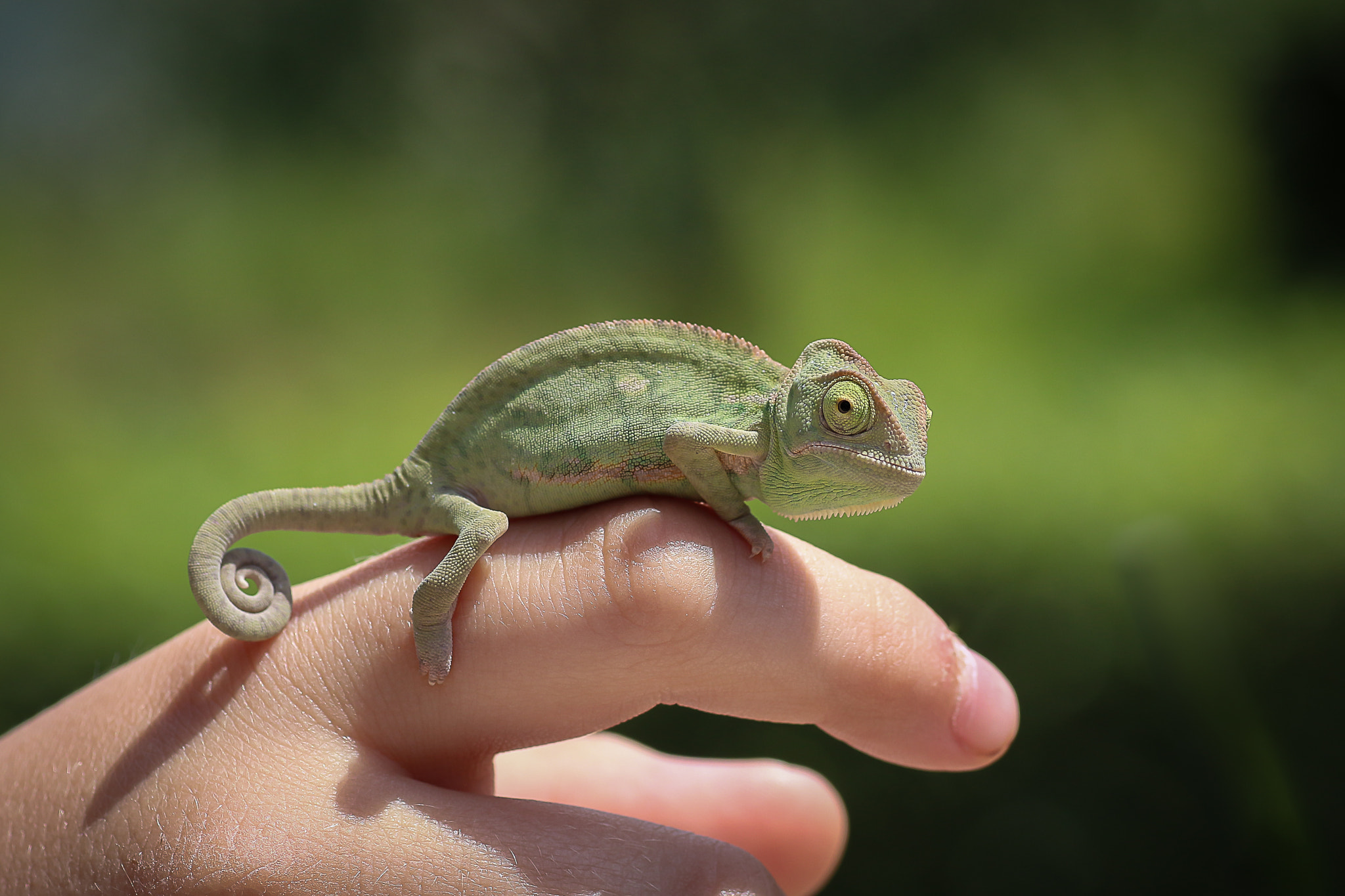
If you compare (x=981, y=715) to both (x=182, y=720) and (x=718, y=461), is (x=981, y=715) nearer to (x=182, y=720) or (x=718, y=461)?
(x=718, y=461)

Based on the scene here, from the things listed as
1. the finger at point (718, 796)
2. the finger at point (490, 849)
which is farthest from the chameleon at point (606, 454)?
the finger at point (718, 796)

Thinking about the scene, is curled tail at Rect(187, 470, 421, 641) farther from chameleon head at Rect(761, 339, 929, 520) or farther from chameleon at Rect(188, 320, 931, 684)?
chameleon head at Rect(761, 339, 929, 520)

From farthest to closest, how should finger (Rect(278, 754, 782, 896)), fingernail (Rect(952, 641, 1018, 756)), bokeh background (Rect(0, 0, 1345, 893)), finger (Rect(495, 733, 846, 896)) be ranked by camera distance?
bokeh background (Rect(0, 0, 1345, 893)) < finger (Rect(495, 733, 846, 896)) < fingernail (Rect(952, 641, 1018, 756)) < finger (Rect(278, 754, 782, 896))

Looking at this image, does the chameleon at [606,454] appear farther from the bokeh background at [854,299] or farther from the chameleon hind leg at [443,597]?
the bokeh background at [854,299]

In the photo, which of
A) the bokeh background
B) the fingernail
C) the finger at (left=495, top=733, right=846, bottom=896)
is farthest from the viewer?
the bokeh background

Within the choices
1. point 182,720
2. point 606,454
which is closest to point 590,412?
point 606,454

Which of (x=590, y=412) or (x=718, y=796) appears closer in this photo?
(x=590, y=412)

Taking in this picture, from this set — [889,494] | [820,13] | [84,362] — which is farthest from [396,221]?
[889,494]

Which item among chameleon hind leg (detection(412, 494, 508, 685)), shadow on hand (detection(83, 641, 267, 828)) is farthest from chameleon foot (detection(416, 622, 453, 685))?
shadow on hand (detection(83, 641, 267, 828))
